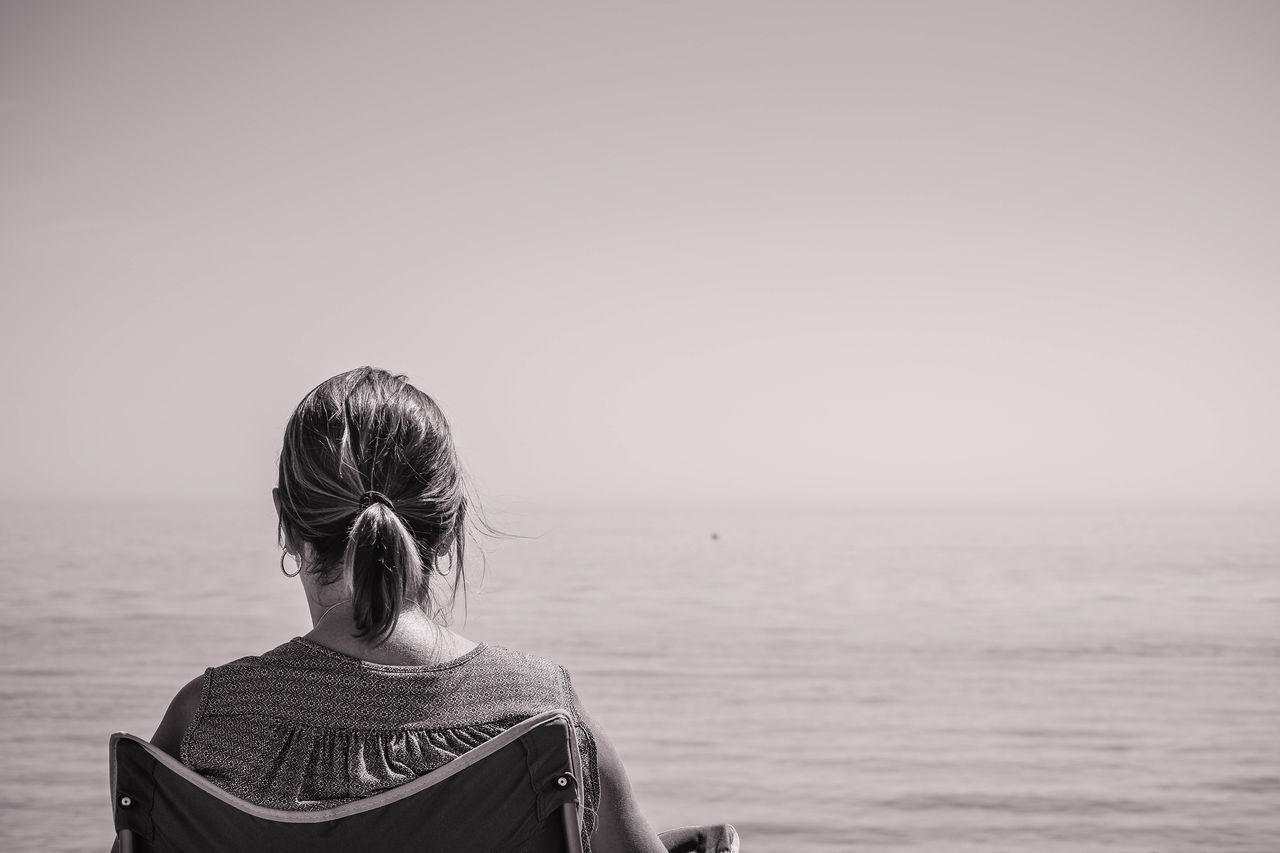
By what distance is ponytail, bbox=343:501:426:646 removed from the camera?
4.29ft

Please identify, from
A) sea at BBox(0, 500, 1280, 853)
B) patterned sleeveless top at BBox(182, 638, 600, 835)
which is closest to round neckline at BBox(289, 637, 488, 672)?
patterned sleeveless top at BBox(182, 638, 600, 835)

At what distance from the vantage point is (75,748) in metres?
7.93

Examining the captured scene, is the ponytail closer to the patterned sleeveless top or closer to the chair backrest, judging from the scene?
the patterned sleeveless top

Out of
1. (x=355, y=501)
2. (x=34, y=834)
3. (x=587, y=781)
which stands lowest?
(x=34, y=834)

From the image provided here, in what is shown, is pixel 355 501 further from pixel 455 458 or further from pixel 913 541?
pixel 913 541

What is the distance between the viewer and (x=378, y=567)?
132cm

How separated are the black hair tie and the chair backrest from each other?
309 mm

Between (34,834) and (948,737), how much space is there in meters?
6.27

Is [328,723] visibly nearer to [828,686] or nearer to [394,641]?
[394,641]

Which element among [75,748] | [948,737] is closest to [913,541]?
[948,737]

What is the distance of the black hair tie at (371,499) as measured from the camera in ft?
4.37

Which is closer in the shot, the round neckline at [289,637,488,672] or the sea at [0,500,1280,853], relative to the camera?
the round neckline at [289,637,488,672]

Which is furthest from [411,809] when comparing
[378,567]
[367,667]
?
[378,567]

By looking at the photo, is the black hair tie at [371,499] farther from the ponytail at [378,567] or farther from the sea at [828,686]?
the sea at [828,686]
